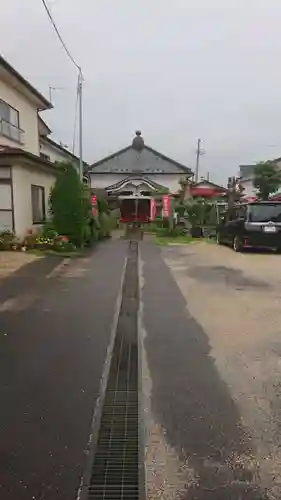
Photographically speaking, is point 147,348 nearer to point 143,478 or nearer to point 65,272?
point 143,478

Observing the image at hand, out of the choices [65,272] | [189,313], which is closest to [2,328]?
[189,313]

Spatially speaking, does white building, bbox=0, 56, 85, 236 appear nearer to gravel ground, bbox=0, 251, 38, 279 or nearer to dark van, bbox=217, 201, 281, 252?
gravel ground, bbox=0, 251, 38, 279

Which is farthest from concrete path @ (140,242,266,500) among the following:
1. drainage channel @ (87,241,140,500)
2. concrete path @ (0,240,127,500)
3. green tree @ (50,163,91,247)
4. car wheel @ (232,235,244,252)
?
green tree @ (50,163,91,247)

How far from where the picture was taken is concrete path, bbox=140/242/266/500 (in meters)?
2.45

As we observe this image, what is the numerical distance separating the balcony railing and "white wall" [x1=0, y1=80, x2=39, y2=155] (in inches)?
6.5

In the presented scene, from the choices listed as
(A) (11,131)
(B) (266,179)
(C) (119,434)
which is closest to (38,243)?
(A) (11,131)

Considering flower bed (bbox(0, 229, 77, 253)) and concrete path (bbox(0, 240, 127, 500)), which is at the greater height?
flower bed (bbox(0, 229, 77, 253))

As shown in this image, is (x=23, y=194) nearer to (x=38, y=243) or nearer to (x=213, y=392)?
(x=38, y=243)

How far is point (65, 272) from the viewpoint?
32.6 feet

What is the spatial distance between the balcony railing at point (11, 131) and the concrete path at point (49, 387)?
11.0 metres

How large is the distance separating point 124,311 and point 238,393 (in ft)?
10.1

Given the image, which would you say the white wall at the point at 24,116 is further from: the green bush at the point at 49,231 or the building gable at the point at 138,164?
the building gable at the point at 138,164

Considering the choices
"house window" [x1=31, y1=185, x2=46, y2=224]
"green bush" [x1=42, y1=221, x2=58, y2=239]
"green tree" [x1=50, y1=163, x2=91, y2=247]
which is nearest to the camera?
"green bush" [x1=42, y1=221, x2=58, y2=239]

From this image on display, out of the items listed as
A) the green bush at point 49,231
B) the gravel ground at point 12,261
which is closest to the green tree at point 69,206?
the green bush at point 49,231
